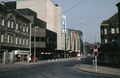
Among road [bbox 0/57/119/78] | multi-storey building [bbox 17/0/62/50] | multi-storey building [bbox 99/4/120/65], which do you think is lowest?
road [bbox 0/57/119/78]

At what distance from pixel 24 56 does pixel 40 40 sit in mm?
21402

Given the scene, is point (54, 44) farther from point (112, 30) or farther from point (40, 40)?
point (112, 30)

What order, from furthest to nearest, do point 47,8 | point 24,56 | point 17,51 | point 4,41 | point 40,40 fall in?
1. point 47,8
2. point 40,40
3. point 24,56
4. point 17,51
5. point 4,41

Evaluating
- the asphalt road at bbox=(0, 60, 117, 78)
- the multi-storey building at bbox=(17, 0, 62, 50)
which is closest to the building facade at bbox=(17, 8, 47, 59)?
the multi-storey building at bbox=(17, 0, 62, 50)

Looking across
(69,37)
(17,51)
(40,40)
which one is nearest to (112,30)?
(40,40)

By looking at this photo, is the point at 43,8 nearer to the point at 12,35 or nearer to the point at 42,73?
the point at 12,35

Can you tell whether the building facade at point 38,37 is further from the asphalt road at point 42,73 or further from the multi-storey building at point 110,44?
the asphalt road at point 42,73

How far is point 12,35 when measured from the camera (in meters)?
72.6

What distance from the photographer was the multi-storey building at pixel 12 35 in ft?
220

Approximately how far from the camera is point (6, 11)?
6950 cm

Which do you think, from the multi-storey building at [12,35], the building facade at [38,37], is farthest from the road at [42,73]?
the building facade at [38,37]

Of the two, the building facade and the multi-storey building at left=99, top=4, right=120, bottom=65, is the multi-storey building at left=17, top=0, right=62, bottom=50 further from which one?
the multi-storey building at left=99, top=4, right=120, bottom=65

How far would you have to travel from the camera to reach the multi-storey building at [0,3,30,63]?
220 feet

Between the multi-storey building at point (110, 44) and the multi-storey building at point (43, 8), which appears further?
the multi-storey building at point (43, 8)
